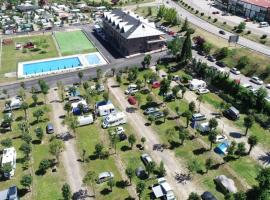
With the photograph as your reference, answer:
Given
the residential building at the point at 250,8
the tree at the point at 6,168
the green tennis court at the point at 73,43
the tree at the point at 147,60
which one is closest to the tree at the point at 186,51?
the tree at the point at 147,60

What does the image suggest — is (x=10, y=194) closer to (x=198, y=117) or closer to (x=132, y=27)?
(x=198, y=117)

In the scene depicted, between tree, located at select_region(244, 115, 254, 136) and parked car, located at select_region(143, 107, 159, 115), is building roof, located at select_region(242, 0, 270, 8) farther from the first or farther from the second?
parked car, located at select_region(143, 107, 159, 115)

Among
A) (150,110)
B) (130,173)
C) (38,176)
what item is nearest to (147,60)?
(150,110)

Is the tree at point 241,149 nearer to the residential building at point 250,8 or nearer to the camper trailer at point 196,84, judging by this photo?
the camper trailer at point 196,84

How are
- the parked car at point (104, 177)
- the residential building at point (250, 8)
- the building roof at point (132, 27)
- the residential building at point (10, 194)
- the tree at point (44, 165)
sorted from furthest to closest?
the residential building at point (250, 8) < the building roof at point (132, 27) < the tree at point (44, 165) < the parked car at point (104, 177) < the residential building at point (10, 194)

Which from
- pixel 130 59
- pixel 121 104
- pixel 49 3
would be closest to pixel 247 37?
pixel 130 59

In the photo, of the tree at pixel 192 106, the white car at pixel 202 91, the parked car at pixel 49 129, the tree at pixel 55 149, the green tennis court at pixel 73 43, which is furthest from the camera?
the green tennis court at pixel 73 43

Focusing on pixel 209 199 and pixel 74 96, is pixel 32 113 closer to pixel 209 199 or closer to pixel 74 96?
pixel 74 96
